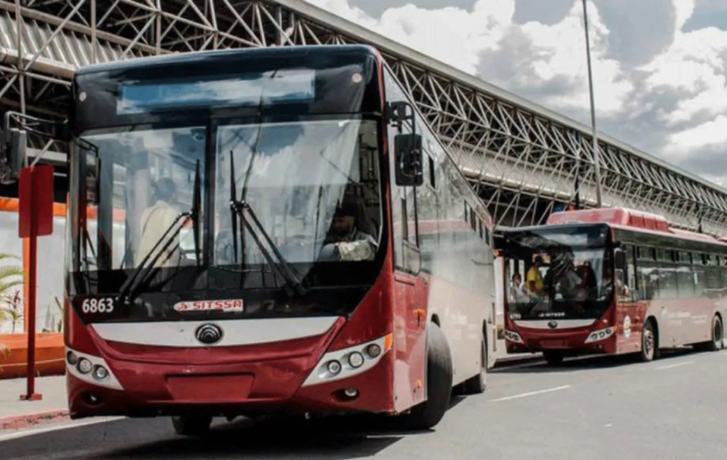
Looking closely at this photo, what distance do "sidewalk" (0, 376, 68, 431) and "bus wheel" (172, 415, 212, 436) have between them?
228 centimetres

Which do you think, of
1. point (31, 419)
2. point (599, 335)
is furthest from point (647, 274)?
point (31, 419)

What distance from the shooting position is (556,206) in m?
58.4

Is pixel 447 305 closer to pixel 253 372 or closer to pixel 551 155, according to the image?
pixel 253 372

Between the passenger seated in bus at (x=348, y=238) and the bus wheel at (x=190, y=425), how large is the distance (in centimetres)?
293

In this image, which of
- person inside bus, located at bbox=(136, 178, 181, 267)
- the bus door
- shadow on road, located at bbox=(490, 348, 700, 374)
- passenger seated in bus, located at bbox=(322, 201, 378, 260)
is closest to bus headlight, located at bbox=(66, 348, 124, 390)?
person inside bus, located at bbox=(136, 178, 181, 267)

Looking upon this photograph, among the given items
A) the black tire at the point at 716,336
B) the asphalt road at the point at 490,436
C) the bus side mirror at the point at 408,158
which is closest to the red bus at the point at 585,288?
the black tire at the point at 716,336

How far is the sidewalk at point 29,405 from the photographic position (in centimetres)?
1144

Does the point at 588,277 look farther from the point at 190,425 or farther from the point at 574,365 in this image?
the point at 190,425

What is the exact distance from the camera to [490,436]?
9523 millimetres

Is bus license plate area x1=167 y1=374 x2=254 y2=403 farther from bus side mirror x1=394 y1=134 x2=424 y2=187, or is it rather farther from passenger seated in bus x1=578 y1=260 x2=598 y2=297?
passenger seated in bus x1=578 y1=260 x2=598 y2=297

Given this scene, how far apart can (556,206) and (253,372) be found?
52033 mm

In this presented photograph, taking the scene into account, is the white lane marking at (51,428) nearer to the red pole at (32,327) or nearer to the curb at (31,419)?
the curb at (31,419)

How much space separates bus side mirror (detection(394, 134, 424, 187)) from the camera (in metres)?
8.21

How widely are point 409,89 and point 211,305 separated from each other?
110 ft
